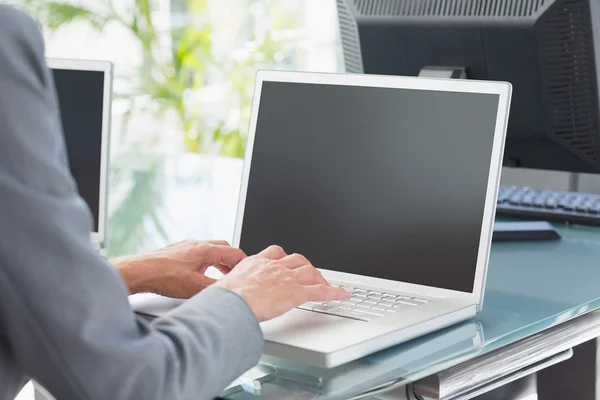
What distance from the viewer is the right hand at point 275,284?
1.02 meters

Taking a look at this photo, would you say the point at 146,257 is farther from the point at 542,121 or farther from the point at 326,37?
the point at 326,37

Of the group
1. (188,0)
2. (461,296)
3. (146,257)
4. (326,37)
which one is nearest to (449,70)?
(461,296)

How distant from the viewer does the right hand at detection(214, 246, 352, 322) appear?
1020 mm

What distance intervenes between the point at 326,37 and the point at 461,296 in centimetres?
292

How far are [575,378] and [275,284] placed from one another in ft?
2.33

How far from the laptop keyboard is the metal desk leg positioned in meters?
0.44

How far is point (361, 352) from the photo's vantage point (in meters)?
1.03

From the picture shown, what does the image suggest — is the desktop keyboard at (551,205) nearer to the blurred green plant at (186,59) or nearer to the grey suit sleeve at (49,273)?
the grey suit sleeve at (49,273)

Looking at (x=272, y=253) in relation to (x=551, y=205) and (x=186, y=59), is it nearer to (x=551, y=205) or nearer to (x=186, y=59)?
(x=551, y=205)

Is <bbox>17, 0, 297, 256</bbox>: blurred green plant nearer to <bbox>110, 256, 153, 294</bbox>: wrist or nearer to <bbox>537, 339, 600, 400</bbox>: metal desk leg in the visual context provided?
<bbox>537, 339, 600, 400</bbox>: metal desk leg

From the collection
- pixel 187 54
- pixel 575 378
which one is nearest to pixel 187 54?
pixel 187 54

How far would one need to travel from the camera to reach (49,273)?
766 mm

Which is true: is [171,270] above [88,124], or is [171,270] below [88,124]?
below

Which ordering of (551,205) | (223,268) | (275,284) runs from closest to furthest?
1. (275,284)
2. (223,268)
3. (551,205)
